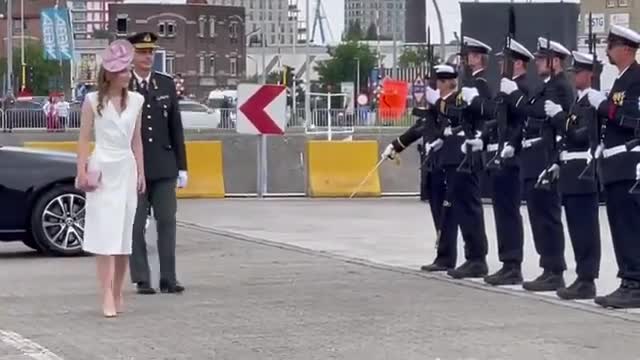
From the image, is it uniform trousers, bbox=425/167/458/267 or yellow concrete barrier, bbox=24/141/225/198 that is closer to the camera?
uniform trousers, bbox=425/167/458/267

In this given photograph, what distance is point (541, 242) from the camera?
11.8 metres

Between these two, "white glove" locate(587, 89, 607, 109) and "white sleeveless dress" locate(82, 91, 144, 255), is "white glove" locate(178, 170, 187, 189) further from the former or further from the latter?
"white glove" locate(587, 89, 607, 109)

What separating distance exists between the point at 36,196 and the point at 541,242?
508 cm

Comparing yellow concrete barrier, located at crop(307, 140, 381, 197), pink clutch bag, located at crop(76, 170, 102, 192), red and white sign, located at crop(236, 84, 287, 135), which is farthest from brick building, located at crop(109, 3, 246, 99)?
pink clutch bag, located at crop(76, 170, 102, 192)

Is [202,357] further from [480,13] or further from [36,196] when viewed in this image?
[480,13]

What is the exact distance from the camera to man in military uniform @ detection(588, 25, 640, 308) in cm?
1019

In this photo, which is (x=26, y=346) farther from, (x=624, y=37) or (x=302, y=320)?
(x=624, y=37)

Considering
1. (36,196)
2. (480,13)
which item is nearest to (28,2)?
(480,13)

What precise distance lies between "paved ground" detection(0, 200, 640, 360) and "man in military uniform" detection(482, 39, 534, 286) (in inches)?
16.3

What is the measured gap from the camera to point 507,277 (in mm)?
12195

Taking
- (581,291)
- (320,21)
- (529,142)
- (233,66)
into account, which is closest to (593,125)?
(529,142)

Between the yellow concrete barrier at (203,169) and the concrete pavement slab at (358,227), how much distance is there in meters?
0.56

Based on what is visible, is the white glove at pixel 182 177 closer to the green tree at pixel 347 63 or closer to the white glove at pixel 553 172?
the white glove at pixel 553 172

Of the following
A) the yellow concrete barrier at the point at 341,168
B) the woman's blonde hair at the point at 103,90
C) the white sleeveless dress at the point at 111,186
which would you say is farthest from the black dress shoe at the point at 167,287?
the yellow concrete barrier at the point at 341,168
